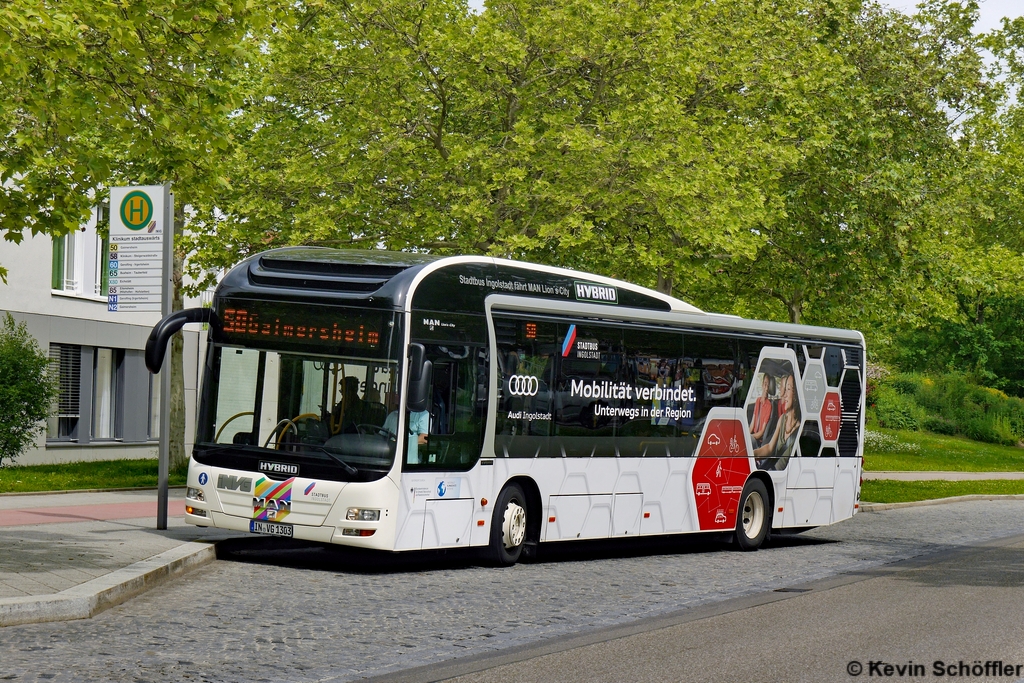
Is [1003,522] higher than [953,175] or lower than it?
lower

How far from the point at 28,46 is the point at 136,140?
4.29 ft

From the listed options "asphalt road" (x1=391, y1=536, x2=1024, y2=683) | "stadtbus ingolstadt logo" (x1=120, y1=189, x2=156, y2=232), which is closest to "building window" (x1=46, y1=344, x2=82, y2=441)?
"stadtbus ingolstadt logo" (x1=120, y1=189, x2=156, y2=232)

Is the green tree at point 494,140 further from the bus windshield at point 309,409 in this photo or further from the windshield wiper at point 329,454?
the windshield wiper at point 329,454

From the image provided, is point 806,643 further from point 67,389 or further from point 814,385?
point 67,389

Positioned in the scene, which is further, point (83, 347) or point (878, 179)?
point (83, 347)

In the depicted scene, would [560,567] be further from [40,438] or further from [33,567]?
[40,438]

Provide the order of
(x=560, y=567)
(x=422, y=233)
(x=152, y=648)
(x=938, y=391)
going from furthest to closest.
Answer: (x=938, y=391) → (x=422, y=233) → (x=560, y=567) → (x=152, y=648)

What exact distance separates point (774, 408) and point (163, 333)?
873 cm

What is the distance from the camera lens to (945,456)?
45375mm

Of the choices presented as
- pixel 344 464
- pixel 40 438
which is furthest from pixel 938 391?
pixel 344 464

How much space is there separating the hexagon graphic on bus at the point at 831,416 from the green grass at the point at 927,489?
7.47 m

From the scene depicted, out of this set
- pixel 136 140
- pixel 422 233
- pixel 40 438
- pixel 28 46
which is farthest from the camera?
pixel 40 438

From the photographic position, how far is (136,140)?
444 inches

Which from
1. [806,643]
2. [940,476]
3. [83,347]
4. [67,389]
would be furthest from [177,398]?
[940,476]
